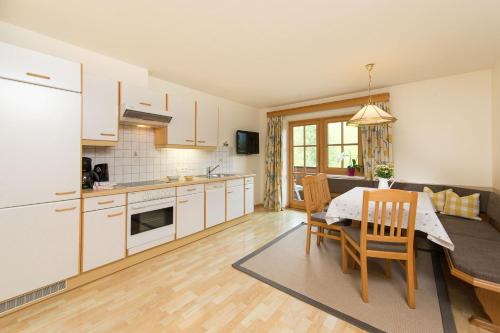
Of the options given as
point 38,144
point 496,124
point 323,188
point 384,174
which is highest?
point 496,124

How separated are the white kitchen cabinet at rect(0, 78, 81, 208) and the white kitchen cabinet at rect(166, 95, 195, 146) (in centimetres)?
116

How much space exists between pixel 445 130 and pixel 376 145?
927mm

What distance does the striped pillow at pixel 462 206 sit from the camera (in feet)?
8.44

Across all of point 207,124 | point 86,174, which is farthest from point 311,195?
point 86,174

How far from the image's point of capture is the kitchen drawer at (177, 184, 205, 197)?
2.88 metres

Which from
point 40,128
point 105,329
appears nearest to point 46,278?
point 105,329

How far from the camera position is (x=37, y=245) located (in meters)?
1.77

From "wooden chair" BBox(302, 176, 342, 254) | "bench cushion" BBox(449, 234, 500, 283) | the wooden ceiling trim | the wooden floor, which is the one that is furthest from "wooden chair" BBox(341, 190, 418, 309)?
the wooden ceiling trim

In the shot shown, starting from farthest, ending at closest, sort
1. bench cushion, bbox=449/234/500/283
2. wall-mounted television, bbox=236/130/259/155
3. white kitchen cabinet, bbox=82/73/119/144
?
1. wall-mounted television, bbox=236/130/259/155
2. white kitchen cabinet, bbox=82/73/119/144
3. bench cushion, bbox=449/234/500/283

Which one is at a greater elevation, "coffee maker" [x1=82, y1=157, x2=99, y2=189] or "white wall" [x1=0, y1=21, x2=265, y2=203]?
"white wall" [x1=0, y1=21, x2=265, y2=203]

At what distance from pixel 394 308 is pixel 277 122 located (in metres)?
3.92

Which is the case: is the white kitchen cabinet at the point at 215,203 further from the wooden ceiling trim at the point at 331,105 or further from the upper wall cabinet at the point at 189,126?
the wooden ceiling trim at the point at 331,105

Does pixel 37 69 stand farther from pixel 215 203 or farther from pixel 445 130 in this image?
pixel 445 130

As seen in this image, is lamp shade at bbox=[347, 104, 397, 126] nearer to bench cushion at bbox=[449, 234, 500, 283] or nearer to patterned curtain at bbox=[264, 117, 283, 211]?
bench cushion at bbox=[449, 234, 500, 283]
